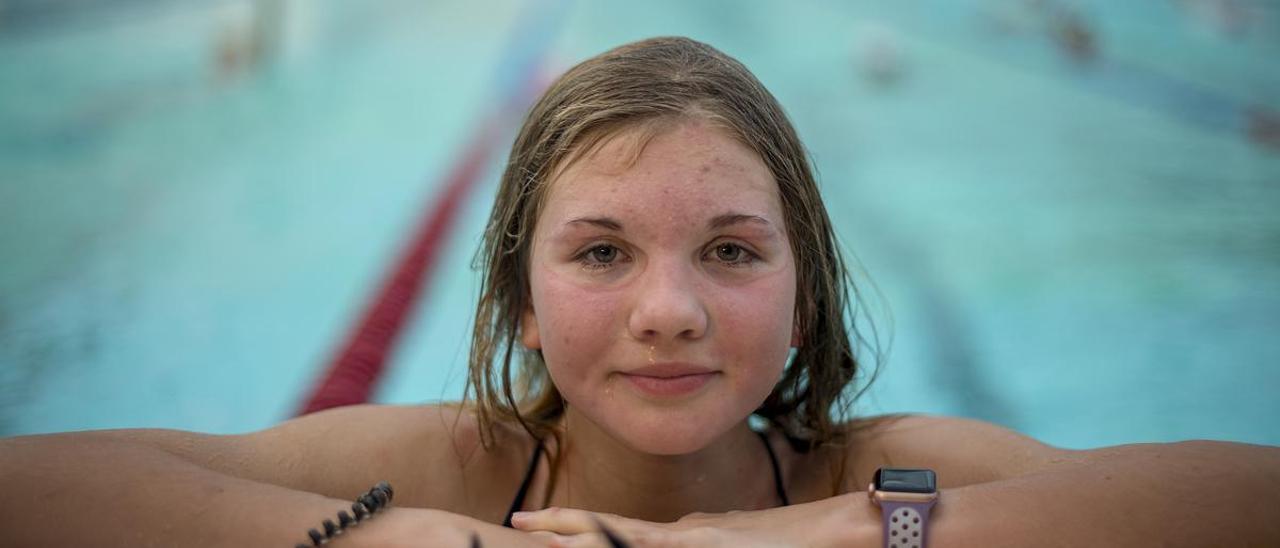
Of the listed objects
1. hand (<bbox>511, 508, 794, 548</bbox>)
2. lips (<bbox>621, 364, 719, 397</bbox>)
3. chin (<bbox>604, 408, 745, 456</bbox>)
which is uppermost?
lips (<bbox>621, 364, 719, 397</bbox>)

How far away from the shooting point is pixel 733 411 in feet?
4.64

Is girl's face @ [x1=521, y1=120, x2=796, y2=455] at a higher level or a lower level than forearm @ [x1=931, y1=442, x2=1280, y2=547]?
higher

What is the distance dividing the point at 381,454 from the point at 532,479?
0.81 ft

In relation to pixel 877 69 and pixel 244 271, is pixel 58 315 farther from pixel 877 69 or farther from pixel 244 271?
pixel 877 69

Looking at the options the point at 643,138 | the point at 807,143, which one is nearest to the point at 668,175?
the point at 643,138

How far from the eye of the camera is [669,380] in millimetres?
1374

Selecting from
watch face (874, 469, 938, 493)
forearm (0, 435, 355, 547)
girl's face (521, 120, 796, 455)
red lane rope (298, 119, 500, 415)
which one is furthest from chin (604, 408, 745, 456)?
red lane rope (298, 119, 500, 415)

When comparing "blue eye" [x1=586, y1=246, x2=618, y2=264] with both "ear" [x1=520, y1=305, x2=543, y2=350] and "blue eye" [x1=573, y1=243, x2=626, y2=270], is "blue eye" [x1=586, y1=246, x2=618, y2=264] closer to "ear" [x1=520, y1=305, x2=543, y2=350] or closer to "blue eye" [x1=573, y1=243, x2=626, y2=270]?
"blue eye" [x1=573, y1=243, x2=626, y2=270]

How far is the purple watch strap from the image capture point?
125 cm

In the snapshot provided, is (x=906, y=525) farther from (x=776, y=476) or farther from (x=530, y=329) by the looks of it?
(x=530, y=329)

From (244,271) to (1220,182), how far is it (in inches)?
143

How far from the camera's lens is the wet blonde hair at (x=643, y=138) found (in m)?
1.50

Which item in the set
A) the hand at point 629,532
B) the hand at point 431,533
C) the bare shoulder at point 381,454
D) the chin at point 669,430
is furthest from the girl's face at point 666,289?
the bare shoulder at point 381,454

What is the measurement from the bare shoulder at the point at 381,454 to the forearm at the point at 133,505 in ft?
0.50
